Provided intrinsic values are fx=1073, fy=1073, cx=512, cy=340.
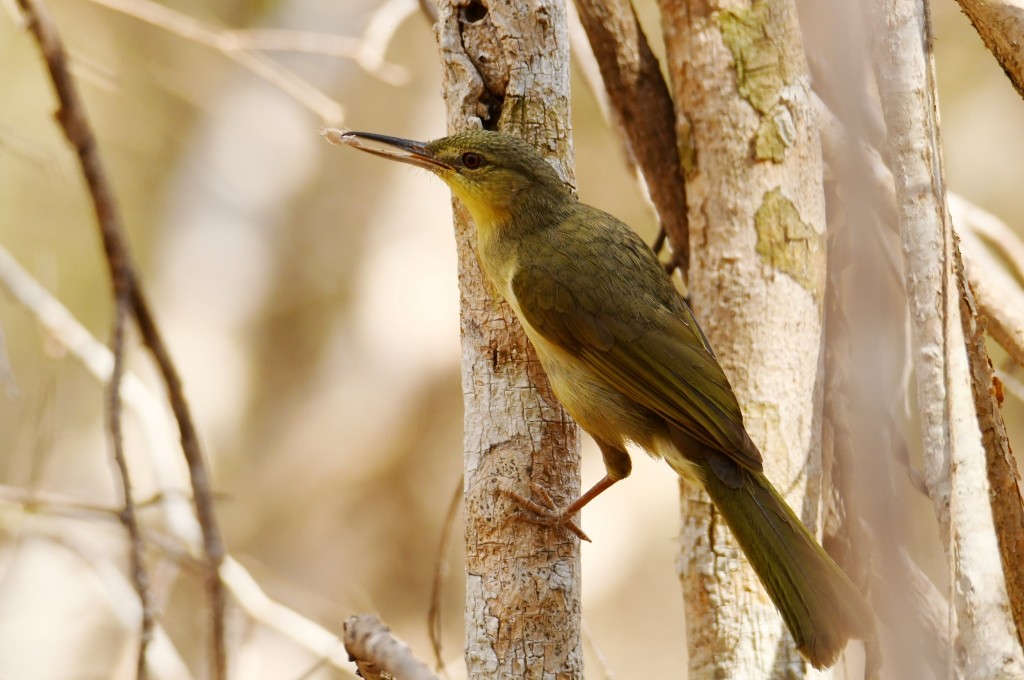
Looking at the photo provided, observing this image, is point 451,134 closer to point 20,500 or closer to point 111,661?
point 20,500

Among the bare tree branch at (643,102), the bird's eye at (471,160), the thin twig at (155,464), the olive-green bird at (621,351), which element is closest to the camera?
the olive-green bird at (621,351)

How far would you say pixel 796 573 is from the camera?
2492 millimetres

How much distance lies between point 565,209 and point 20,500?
2.10m

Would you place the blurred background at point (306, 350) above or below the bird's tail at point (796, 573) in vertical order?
above

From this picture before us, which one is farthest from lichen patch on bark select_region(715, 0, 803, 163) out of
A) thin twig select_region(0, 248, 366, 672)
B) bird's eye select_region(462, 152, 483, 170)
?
thin twig select_region(0, 248, 366, 672)

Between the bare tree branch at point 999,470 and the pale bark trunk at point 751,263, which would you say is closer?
the bare tree branch at point 999,470

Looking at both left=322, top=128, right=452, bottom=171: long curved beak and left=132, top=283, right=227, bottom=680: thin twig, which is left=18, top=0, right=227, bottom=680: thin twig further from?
left=322, top=128, right=452, bottom=171: long curved beak

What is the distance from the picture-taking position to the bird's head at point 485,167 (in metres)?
2.75

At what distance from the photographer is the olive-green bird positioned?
8.19ft

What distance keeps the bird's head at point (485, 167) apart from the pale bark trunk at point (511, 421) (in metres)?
0.05

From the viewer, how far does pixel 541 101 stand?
2.62 m

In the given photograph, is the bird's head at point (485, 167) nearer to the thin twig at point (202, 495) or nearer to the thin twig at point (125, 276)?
the thin twig at point (125, 276)

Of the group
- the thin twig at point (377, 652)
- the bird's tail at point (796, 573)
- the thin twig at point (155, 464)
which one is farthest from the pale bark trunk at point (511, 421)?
the thin twig at point (155, 464)

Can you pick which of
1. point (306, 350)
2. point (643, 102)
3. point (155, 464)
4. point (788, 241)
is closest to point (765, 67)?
point (643, 102)
